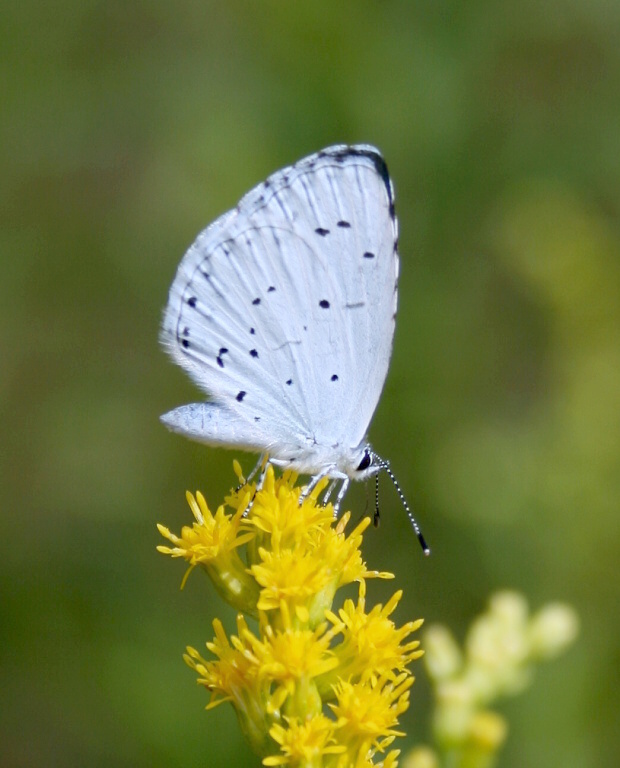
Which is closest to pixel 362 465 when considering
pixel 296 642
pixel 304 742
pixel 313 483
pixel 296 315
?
pixel 313 483

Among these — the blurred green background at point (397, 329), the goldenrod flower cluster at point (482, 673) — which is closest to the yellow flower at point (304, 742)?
the goldenrod flower cluster at point (482, 673)


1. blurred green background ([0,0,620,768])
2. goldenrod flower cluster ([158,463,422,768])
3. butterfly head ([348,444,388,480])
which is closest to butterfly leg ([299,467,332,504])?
goldenrod flower cluster ([158,463,422,768])

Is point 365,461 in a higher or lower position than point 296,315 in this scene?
lower

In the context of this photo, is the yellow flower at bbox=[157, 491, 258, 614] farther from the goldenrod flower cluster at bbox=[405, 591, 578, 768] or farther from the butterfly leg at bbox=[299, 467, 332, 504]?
the goldenrod flower cluster at bbox=[405, 591, 578, 768]

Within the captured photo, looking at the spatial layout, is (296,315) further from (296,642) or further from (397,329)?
(397,329)

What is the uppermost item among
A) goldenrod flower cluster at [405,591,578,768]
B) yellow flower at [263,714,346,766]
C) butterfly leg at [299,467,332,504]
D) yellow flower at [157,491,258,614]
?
butterfly leg at [299,467,332,504]

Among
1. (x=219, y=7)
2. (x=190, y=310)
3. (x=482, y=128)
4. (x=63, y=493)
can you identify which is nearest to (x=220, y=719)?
(x=63, y=493)

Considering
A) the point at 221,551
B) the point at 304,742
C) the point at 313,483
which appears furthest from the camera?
the point at 313,483
